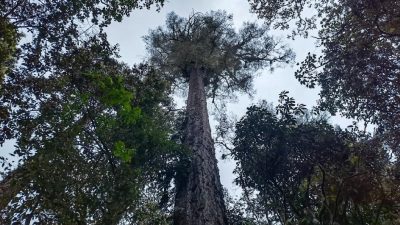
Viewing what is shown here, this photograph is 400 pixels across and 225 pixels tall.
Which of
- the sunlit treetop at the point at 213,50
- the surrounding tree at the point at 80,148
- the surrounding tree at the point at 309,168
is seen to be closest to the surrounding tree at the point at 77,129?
the surrounding tree at the point at 80,148

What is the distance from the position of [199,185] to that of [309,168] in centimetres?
228

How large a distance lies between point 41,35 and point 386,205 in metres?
6.69

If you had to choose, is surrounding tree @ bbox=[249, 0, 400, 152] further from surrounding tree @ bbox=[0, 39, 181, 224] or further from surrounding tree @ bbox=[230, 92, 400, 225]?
surrounding tree @ bbox=[0, 39, 181, 224]

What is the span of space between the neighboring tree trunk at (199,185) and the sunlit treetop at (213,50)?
445 cm

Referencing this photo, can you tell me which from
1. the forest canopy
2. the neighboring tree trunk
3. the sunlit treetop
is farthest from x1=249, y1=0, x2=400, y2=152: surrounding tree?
the sunlit treetop

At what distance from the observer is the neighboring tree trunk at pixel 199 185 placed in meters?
6.29

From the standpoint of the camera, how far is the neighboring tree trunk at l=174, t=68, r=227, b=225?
6.29 m

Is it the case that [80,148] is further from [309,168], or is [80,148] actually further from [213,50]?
[213,50]

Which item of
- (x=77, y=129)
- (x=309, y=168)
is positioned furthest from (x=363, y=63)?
(x=77, y=129)

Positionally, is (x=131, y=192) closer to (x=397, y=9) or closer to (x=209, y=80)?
(x=397, y=9)

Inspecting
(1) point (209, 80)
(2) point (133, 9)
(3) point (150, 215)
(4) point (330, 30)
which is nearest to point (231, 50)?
(1) point (209, 80)

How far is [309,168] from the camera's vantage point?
286 inches

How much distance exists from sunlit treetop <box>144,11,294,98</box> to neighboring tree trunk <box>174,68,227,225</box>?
4453mm

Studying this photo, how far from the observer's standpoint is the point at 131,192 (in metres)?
5.00
